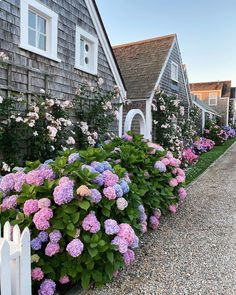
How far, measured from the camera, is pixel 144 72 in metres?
12.6

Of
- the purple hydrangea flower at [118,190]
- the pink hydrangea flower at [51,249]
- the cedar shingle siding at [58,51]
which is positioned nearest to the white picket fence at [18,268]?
the pink hydrangea flower at [51,249]

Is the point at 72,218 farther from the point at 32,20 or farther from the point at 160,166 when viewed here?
the point at 32,20

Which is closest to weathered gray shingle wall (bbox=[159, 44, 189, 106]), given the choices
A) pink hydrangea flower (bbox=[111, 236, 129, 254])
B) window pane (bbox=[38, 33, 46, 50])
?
window pane (bbox=[38, 33, 46, 50])

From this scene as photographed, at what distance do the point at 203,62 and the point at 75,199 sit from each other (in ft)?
72.8

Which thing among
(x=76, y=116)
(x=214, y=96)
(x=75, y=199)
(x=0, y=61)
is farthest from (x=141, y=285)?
(x=214, y=96)

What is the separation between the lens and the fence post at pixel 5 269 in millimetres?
2064

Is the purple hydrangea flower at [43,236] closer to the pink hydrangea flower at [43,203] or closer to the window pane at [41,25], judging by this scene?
the pink hydrangea flower at [43,203]

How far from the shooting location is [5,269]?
210cm

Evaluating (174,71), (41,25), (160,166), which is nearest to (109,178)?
(160,166)

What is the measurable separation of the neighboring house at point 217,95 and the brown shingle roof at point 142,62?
25.6 m

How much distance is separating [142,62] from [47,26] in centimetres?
798

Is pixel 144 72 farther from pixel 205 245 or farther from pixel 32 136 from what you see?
pixel 205 245

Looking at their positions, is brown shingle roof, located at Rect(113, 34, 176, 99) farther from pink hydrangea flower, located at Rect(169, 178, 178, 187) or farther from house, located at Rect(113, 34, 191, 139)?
pink hydrangea flower, located at Rect(169, 178, 178, 187)

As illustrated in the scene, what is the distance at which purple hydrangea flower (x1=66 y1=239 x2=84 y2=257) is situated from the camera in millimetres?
2654
